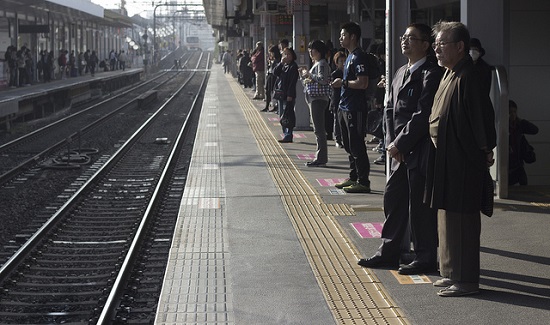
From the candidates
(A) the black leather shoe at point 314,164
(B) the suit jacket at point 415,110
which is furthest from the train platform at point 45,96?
(B) the suit jacket at point 415,110

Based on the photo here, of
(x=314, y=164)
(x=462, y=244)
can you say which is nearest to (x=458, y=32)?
(x=462, y=244)

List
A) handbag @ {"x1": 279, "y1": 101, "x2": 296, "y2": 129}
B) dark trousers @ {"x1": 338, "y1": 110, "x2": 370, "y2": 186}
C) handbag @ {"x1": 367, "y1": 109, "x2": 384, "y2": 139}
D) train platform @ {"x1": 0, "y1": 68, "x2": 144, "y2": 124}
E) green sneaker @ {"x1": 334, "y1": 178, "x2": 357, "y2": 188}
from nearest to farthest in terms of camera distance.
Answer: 1. handbag @ {"x1": 367, "y1": 109, "x2": 384, "y2": 139}
2. dark trousers @ {"x1": 338, "y1": 110, "x2": 370, "y2": 186}
3. green sneaker @ {"x1": 334, "y1": 178, "x2": 357, "y2": 188}
4. handbag @ {"x1": 279, "y1": 101, "x2": 296, "y2": 129}
5. train platform @ {"x1": 0, "y1": 68, "x2": 144, "y2": 124}

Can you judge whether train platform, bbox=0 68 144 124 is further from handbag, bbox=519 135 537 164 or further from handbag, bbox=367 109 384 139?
handbag, bbox=519 135 537 164

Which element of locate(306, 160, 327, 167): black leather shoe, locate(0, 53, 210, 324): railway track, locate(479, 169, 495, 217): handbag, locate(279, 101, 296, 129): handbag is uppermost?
locate(279, 101, 296, 129): handbag

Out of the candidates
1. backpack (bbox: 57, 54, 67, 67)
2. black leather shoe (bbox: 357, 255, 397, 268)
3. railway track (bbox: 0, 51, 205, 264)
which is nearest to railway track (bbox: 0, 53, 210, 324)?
railway track (bbox: 0, 51, 205, 264)

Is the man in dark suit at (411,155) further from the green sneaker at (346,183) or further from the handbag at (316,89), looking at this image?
the handbag at (316,89)

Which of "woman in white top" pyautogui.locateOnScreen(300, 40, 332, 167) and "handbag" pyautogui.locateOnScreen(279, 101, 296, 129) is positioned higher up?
"woman in white top" pyautogui.locateOnScreen(300, 40, 332, 167)

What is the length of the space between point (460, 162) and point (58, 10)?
34664 mm

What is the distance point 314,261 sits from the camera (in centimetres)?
726

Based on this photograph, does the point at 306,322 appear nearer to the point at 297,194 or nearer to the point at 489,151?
the point at 489,151

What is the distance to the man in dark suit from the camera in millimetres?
6445

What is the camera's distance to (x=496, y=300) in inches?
235

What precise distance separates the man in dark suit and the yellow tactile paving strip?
12.7 inches

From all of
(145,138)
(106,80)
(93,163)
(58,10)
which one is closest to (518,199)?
(93,163)
